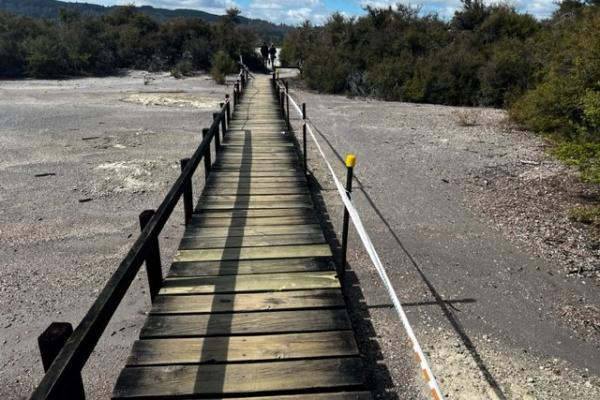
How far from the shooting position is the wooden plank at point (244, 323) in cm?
316

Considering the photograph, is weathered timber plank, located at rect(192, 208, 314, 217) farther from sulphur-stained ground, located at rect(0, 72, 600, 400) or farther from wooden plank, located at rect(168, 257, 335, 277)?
wooden plank, located at rect(168, 257, 335, 277)

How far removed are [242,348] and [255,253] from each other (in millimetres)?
1471

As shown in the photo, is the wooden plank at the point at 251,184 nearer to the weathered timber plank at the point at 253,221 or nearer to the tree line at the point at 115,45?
the weathered timber plank at the point at 253,221

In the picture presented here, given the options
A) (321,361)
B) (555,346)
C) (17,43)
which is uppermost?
(17,43)

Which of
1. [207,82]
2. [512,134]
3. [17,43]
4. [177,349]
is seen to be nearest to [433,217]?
[177,349]

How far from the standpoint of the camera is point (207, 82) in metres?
29.0

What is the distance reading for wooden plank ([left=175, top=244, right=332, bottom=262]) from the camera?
4277 millimetres

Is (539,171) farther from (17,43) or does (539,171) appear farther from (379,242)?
(17,43)

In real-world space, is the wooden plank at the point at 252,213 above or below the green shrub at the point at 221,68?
below

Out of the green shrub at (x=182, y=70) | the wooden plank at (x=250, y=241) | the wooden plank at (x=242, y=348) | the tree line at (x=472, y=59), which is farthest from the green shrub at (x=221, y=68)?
the wooden plank at (x=242, y=348)

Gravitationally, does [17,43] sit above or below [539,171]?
above

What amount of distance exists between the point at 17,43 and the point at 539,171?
34.8 m

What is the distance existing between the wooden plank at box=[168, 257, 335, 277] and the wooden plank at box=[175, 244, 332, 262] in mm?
83

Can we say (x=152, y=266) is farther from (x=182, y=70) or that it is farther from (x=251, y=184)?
(x=182, y=70)
